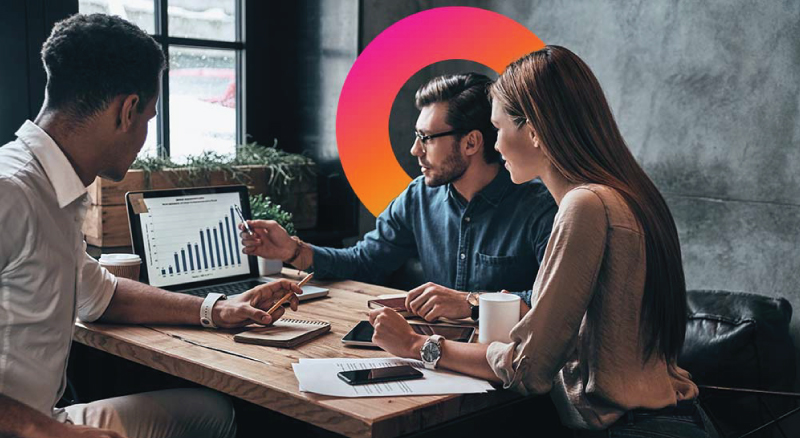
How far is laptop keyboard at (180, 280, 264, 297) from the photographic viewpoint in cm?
253

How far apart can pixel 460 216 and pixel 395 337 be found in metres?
0.97

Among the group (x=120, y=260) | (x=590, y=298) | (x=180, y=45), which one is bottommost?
(x=120, y=260)

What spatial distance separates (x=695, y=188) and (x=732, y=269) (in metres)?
0.34

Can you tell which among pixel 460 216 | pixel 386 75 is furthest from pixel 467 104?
pixel 386 75

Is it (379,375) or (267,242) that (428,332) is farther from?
(267,242)

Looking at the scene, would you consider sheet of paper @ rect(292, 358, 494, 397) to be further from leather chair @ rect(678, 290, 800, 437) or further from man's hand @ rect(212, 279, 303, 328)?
leather chair @ rect(678, 290, 800, 437)

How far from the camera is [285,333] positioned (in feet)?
6.61

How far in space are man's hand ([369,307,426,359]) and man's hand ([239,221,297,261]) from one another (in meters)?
0.88

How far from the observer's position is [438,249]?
2.81m

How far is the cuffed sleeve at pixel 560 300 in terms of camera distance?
165 centimetres

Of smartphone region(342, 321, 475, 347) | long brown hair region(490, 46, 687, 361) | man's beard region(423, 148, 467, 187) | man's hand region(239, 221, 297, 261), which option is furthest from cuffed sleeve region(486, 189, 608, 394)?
man's hand region(239, 221, 297, 261)

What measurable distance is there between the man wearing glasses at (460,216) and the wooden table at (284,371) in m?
0.42

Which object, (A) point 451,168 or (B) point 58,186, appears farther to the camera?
(A) point 451,168

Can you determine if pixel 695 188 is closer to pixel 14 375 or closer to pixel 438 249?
pixel 438 249
